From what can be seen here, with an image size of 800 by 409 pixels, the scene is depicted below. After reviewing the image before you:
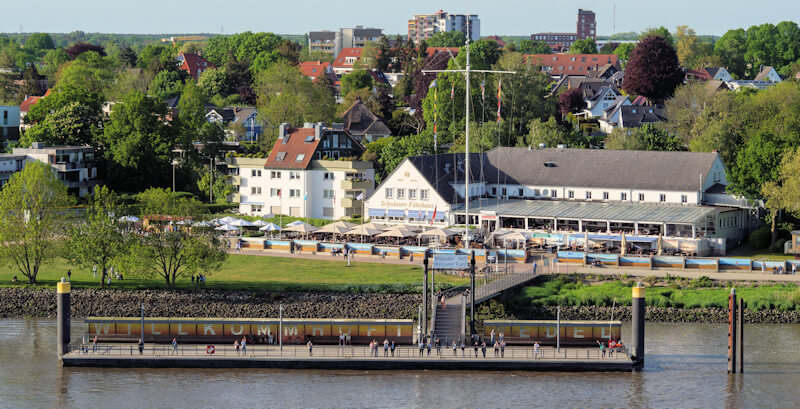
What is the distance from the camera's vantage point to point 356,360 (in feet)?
204

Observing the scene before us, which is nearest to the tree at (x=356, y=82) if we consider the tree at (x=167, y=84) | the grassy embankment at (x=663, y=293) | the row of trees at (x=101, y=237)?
the tree at (x=167, y=84)

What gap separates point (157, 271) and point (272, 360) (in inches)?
766

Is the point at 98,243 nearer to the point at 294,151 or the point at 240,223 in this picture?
the point at 240,223

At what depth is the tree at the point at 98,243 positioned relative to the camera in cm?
7988

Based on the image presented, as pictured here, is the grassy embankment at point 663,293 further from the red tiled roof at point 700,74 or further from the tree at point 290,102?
the red tiled roof at point 700,74

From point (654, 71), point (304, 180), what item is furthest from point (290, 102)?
point (654, 71)

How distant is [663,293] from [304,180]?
39799mm

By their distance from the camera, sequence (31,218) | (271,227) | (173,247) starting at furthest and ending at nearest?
(271,227) < (31,218) < (173,247)

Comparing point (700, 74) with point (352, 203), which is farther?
point (700, 74)

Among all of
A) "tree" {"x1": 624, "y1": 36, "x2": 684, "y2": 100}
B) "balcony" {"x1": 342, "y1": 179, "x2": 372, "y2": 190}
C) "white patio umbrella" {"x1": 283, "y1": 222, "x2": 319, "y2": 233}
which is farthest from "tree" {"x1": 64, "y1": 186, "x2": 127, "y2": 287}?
"tree" {"x1": 624, "y1": 36, "x2": 684, "y2": 100}

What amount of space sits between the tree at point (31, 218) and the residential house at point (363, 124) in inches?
2433

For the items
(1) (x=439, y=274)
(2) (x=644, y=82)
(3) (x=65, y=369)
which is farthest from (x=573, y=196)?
(2) (x=644, y=82)

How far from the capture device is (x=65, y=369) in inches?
2429

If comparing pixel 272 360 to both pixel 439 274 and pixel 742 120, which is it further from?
pixel 742 120
